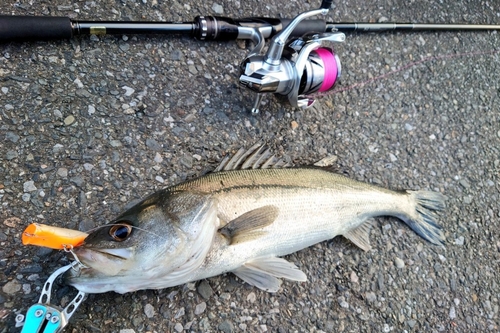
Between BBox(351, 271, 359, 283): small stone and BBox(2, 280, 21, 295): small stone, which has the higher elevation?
BBox(2, 280, 21, 295): small stone

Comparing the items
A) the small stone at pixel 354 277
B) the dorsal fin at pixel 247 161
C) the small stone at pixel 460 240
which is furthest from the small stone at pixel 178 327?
the small stone at pixel 460 240

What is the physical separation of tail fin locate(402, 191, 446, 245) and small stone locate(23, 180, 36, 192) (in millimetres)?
1975

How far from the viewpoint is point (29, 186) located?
1.94 meters

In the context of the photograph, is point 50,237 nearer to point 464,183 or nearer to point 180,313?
point 180,313

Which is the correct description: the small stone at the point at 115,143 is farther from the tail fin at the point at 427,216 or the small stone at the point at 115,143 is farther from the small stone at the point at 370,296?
the tail fin at the point at 427,216

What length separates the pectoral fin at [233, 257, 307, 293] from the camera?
1.90 m

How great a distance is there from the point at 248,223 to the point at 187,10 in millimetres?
1465

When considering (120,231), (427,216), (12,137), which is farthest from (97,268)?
(427,216)

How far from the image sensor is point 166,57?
7.91 feet

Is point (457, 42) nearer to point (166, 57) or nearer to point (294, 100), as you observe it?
point (294, 100)

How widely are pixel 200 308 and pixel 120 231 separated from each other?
632mm

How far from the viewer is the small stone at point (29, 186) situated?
1.93 m

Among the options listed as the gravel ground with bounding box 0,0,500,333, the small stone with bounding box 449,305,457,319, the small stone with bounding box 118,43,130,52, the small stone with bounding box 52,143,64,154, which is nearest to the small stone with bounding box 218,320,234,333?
the gravel ground with bounding box 0,0,500,333

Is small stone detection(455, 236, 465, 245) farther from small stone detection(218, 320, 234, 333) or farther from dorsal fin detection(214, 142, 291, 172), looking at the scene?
small stone detection(218, 320, 234, 333)
